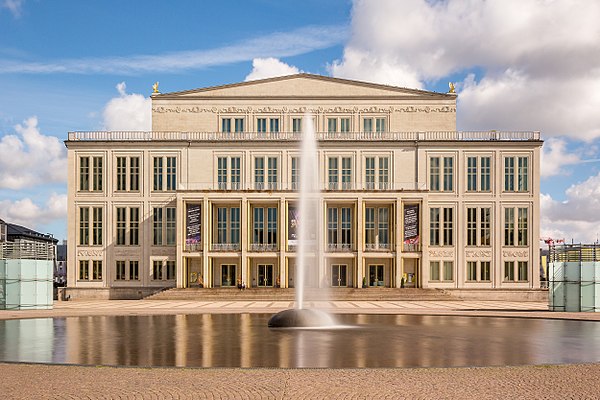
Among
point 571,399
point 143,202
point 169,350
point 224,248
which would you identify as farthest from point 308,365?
point 143,202

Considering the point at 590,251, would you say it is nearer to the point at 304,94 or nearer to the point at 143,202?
the point at 304,94

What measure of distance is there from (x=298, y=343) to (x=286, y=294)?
36941 millimetres

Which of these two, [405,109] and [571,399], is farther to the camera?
[405,109]

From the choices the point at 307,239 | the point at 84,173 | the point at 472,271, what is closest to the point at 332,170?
the point at 307,239

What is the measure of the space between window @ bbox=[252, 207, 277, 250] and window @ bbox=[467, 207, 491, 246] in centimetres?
1834

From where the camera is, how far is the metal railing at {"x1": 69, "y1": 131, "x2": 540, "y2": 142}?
65.1 m

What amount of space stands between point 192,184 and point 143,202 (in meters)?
4.98

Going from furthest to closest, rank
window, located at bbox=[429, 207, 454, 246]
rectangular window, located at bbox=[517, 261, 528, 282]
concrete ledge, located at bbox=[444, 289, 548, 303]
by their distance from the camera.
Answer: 1. window, located at bbox=[429, 207, 454, 246]
2. rectangular window, located at bbox=[517, 261, 528, 282]
3. concrete ledge, located at bbox=[444, 289, 548, 303]

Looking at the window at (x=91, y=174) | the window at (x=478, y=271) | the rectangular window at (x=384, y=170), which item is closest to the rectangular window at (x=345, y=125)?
the rectangular window at (x=384, y=170)

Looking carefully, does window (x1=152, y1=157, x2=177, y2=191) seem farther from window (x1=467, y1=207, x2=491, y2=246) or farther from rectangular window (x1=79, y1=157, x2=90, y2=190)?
window (x1=467, y1=207, x2=491, y2=246)

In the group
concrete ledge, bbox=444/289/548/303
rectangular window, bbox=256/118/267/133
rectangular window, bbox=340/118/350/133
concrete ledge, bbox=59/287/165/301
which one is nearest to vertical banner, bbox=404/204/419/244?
concrete ledge, bbox=444/289/548/303

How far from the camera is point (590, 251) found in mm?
40094

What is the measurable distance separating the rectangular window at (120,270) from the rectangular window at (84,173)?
309 inches

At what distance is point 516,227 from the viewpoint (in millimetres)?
64125
